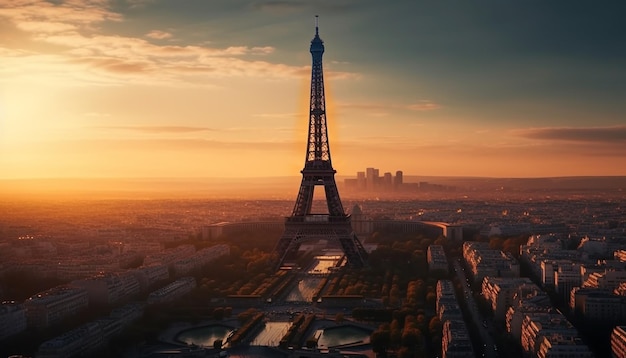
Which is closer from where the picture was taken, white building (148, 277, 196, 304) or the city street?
the city street

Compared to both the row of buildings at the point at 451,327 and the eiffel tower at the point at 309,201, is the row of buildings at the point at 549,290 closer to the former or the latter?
the row of buildings at the point at 451,327

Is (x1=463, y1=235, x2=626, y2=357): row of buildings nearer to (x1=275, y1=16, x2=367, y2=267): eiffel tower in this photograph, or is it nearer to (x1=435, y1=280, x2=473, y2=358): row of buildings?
(x1=435, y1=280, x2=473, y2=358): row of buildings

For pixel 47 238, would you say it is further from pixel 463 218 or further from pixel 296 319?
pixel 463 218

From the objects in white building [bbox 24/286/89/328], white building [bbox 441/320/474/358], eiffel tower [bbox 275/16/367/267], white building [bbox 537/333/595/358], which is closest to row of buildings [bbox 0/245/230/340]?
white building [bbox 24/286/89/328]

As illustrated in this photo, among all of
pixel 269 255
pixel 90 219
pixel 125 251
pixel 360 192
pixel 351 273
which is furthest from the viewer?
pixel 360 192

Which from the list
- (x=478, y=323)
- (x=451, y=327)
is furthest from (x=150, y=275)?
(x=451, y=327)

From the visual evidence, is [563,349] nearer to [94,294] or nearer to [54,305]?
[54,305]

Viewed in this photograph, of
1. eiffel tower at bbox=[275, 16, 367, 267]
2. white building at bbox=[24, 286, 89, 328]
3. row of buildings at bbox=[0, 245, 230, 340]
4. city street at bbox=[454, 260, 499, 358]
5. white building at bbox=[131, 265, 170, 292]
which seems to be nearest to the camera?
city street at bbox=[454, 260, 499, 358]

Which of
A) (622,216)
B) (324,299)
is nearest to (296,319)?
(324,299)
